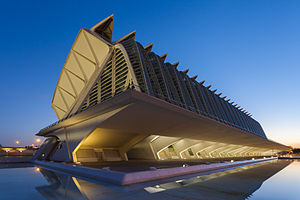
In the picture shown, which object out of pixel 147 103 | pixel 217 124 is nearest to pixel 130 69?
pixel 147 103

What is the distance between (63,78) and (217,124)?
1149 inches

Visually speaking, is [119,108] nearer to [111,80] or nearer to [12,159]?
[111,80]

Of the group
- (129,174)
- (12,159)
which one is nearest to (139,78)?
(129,174)

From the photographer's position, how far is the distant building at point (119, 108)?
13.8m

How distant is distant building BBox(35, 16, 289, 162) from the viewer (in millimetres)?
13766

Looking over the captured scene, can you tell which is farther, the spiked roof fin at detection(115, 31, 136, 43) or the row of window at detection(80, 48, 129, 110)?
the spiked roof fin at detection(115, 31, 136, 43)

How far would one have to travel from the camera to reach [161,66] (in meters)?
25.4

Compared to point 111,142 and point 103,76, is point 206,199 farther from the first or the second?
point 103,76

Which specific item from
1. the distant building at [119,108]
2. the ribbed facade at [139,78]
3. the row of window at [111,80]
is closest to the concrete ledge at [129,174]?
the distant building at [119,108]

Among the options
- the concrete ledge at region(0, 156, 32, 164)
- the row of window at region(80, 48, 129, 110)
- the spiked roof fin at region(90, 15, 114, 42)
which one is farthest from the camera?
the spiked roof fin at region(90, 15, 114, 42)

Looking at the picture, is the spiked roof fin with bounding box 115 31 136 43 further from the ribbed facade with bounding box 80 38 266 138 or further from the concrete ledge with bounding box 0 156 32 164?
the concrete ledge with bounding box 0 156 32 164

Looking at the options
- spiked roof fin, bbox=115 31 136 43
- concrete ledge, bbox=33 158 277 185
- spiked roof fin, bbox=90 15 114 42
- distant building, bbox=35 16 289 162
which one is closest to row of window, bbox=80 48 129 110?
distant building, bbox=35 16 289 162

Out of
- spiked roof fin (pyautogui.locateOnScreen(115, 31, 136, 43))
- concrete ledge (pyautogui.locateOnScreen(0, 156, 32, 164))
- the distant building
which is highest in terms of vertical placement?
spiked roof fin (pyautogui.locateOnScreen(115, 31, 136, 43))

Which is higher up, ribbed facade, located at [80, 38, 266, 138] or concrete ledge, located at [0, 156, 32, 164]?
ribbed facade, located at [80, 38, 266, 138]
